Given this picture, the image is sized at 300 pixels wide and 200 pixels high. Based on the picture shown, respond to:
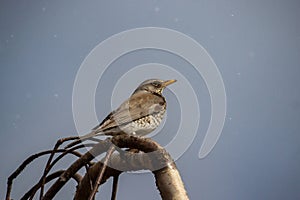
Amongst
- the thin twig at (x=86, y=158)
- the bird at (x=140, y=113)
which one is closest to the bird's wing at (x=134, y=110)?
the bird at (x=140, y=113)

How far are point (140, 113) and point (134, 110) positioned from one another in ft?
0.04

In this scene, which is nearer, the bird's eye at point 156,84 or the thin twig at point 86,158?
the thin twig at point 86,158

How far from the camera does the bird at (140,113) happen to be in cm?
62

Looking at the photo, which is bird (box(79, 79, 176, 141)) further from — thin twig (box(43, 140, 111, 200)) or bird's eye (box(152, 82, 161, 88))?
thin twig (box(43, 140, 111, 200))

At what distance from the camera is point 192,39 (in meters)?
0.88

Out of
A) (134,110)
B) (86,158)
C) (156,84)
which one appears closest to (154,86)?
(156,84)

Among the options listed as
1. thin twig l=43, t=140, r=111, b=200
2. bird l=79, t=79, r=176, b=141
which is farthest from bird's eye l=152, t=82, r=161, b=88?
thin twig l=43, t=140, r=111, b=200

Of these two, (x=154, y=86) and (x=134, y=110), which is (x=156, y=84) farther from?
(x=134, y=110)

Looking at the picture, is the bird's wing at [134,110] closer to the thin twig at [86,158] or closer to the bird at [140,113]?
the bird at [140,113]

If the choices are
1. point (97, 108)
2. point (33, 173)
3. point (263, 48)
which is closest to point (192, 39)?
point (263, 48)

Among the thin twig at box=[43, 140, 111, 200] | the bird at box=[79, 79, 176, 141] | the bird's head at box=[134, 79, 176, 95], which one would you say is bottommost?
the thin twig at box=[43, 140, 111, 200]

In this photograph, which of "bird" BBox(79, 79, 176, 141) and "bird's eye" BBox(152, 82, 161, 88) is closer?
"bird" BBox(79, 79, 176, 141)

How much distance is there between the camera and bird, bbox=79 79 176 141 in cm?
62

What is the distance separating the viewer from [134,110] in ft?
2.25
